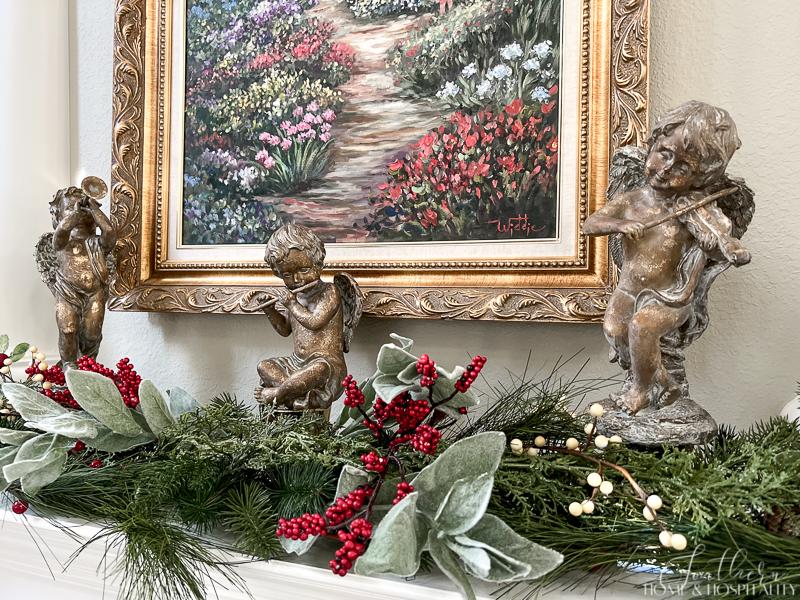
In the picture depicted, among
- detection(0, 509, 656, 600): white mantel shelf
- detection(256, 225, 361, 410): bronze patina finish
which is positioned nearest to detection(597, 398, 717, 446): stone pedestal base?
detection(0, 509, 656, 600): white mantel shelf

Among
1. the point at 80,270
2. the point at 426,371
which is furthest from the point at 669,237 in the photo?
the point at 80,270

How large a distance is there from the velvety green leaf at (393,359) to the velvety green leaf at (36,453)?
0.40m

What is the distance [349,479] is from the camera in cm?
60

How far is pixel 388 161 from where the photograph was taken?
3.28 ft

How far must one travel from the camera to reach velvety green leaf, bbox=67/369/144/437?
2.36 ft

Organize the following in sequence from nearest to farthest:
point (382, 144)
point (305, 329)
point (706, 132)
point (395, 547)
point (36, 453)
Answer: point (395, 547), point (706, 132), point (36, 453), point (305, 329), point (382, 144)

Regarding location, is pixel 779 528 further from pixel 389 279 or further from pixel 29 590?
pixel 29 590

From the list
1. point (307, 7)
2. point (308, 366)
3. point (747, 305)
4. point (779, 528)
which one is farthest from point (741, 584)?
point (307, 7)

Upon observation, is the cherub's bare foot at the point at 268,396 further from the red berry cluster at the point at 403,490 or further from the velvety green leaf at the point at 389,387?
the red berry cluster at the point at 403,490

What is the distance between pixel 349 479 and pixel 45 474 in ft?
1.23

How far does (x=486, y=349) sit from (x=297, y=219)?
0.40 m

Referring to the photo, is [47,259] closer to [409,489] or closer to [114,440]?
[114,440]

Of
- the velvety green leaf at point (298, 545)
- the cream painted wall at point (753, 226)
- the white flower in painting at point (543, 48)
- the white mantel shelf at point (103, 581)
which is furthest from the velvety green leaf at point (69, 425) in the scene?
the white flower in painting at point (543, 48)

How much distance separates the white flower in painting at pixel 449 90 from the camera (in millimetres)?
948
